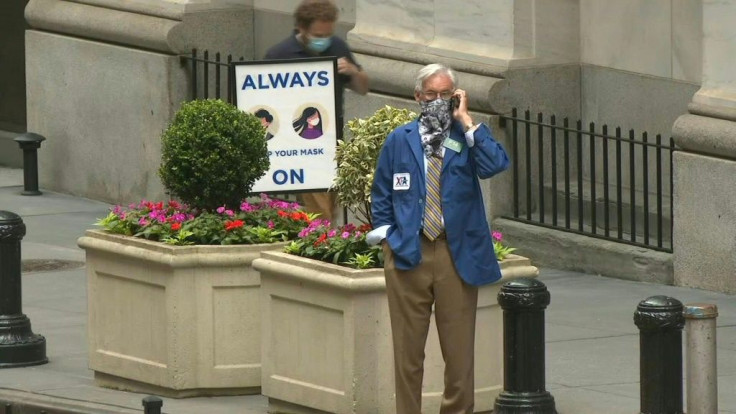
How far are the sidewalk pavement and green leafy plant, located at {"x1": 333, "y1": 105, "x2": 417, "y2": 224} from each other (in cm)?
131

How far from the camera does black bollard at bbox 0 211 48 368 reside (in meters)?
11.2

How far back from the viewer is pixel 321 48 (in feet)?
42.3

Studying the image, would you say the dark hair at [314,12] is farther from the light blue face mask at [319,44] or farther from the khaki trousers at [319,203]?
the khaki trousers at [319,203]

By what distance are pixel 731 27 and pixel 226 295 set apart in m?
4.66

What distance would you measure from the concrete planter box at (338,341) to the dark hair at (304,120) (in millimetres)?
2785

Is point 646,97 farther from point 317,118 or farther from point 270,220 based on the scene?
point 270,220

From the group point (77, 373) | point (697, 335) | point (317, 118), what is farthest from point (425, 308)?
point (317, 118)

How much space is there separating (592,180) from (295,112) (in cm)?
267

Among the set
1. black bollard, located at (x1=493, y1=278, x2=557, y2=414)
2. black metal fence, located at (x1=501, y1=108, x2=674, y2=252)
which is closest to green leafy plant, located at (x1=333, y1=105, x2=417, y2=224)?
black bollard, located at (x1=493, y1=278, x2=557, y2=414)

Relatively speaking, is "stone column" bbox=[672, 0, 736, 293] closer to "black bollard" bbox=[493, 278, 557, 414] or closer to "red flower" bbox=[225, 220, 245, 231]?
"red flower" bbox=[225, 220, 245, 231]

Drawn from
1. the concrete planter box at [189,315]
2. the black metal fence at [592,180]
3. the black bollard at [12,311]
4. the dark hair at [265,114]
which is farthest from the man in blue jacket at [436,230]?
the black metal fence at [592,180]

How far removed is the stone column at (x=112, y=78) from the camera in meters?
17.3

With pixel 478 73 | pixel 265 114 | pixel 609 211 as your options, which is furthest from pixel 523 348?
pixel 478 73

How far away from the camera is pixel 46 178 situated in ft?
61.0
